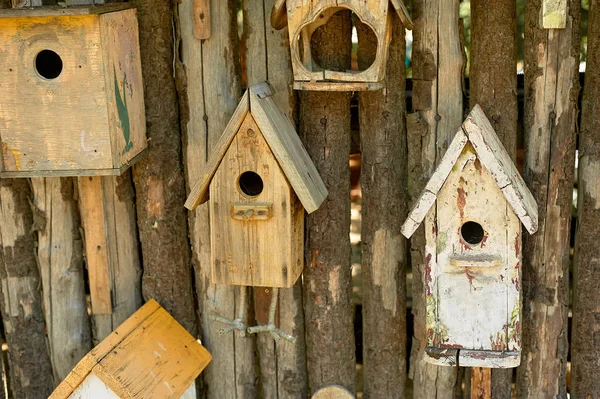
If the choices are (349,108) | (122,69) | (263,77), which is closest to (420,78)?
(349,108)

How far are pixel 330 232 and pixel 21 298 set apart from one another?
1.73 meters

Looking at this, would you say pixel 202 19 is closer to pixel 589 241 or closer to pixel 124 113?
pixel 124 113

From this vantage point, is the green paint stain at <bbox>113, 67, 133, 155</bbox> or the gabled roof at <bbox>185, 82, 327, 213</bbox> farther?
the green paint stain at <bbox>113, 67, 133, 155</bbox>

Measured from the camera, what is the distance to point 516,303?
12.9 feet

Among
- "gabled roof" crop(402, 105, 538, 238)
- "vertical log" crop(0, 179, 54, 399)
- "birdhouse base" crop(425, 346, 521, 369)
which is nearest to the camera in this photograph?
"gabled roof" crop(402, 105, 538, 238)

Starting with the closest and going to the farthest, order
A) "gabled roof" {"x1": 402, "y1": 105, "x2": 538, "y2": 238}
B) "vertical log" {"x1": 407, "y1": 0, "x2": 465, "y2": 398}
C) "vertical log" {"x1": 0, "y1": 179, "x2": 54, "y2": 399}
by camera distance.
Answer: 1. "gabled roof" {"x1": 402, "y1": 105, "x2": 538, "y2": 238}
2. "vertical log" {"x1": 407, "y1": 0, "x2": 465, "y2": 398}
3. "vertical log" {"x1": 0, "y1": 179, "x2": 54, "y2": 399}

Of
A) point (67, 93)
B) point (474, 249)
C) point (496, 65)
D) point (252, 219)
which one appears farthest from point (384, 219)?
point (67, 93)

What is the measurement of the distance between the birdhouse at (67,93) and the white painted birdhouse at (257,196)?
499 mm

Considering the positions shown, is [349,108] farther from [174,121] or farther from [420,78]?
[174,121]

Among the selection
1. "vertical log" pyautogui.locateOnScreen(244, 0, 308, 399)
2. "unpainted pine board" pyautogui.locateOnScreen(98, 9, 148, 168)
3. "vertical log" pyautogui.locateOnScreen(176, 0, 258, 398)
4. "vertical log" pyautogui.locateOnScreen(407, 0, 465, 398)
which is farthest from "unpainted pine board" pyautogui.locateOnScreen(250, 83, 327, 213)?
"unpainted pine board" pyautogui.locateOnScreen(98, 9, 148, 168)

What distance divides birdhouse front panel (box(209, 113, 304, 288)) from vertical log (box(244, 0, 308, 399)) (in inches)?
20.3

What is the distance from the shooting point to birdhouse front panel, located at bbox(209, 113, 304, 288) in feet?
12.9

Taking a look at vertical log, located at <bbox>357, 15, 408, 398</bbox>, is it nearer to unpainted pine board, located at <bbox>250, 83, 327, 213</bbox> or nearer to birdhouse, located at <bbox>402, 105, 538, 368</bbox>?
unpainted pine board, located at <bbox>250, 83, 327, 213</bbox>

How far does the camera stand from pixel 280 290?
4.69 m
